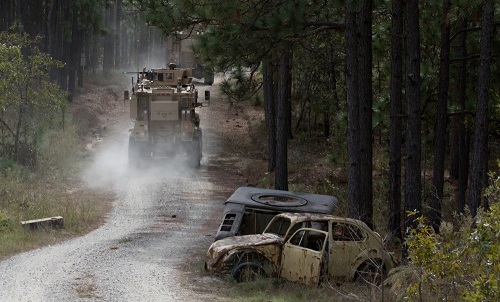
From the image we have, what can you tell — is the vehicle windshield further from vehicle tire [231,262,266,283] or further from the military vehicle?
the military vehicle

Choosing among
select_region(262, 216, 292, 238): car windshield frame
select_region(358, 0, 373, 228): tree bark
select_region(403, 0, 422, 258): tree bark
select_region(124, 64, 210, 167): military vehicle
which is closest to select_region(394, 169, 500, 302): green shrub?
select_region(262, 216, 292, 238): car windshield frame

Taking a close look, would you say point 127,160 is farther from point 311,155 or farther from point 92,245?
point 92,245

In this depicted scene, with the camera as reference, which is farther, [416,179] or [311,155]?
[311,155]

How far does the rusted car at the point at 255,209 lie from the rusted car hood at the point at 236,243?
0.74 metres

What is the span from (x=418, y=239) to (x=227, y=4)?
8.47m

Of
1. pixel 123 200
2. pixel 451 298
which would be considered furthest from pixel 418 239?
pixel 123 200

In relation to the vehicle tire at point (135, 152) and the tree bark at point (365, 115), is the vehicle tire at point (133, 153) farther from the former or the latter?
the tree bark at point (365, 115)

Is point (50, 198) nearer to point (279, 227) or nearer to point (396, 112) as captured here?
point (279, 227)

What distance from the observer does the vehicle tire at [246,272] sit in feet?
50.0

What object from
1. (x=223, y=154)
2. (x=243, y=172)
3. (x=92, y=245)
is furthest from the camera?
(x=223, y=154)

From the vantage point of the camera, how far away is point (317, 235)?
51.0ft

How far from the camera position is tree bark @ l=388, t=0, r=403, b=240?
17938 millimetres

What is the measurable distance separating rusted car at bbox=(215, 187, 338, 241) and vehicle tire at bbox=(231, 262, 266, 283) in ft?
4.50

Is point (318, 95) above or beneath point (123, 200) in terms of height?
above
